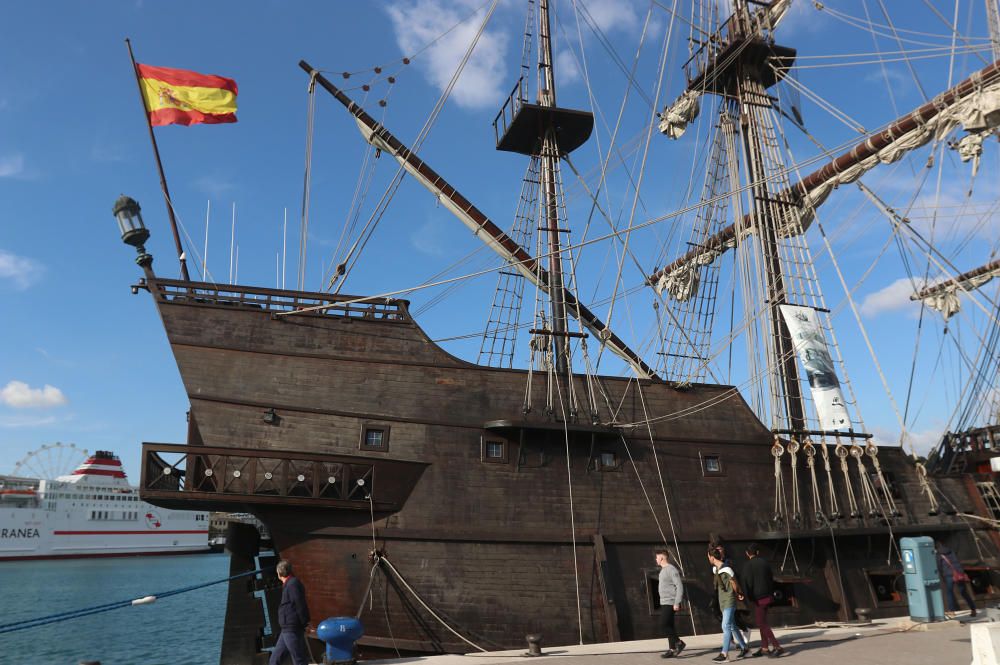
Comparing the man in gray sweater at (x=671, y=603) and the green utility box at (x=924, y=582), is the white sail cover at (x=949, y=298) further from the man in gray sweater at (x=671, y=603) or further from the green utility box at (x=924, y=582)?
the man in gray sweater at (x=671, y=603)

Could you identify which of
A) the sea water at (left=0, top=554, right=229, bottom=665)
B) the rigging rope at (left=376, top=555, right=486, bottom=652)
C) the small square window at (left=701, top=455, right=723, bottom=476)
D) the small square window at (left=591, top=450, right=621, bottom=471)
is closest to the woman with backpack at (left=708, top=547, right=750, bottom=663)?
the rigging rope at (left=376, top=555, right=486, bottom=652)

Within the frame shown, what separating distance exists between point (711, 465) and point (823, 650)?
200 inches

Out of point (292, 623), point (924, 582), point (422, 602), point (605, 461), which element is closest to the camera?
point (292, 623)

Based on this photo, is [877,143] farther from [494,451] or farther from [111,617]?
[111,617]

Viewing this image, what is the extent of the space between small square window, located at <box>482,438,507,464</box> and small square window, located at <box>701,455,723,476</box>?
429 cm

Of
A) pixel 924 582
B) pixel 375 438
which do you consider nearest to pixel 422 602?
pixel 375 438

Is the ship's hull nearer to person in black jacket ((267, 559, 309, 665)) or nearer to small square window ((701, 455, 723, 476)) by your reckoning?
small square window ((701, 455, 723, 476))

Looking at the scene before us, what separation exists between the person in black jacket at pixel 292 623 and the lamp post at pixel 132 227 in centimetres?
725

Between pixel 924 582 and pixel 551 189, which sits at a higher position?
pixel 551 189

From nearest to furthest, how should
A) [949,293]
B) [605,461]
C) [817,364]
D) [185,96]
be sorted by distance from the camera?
[605,461] → [185,96] → [817,364] → [949,293]

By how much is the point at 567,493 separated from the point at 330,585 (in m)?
4.32

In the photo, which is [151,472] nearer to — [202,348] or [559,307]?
[202,348]

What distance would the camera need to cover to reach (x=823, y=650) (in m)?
8.02

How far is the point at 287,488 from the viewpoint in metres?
9.98
